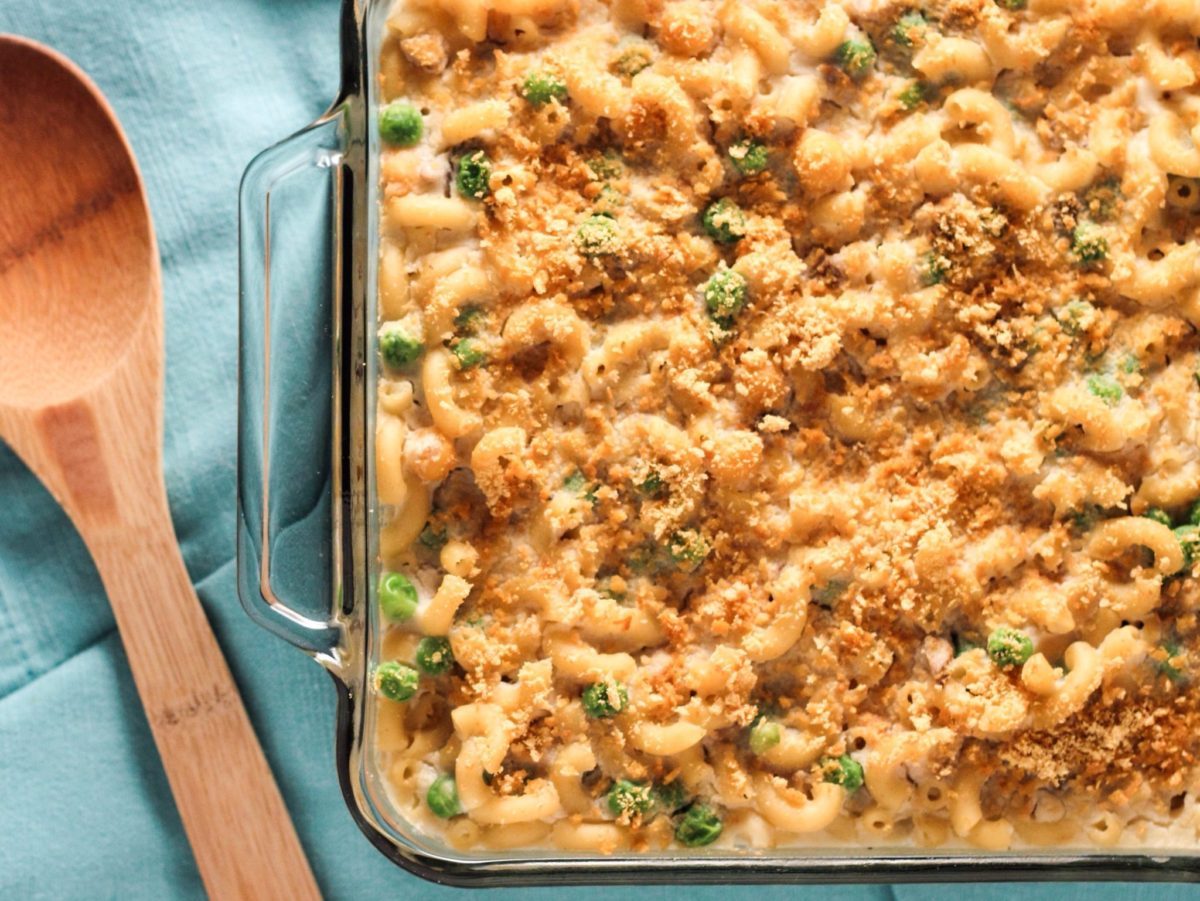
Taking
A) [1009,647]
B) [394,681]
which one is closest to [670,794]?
[394,681]

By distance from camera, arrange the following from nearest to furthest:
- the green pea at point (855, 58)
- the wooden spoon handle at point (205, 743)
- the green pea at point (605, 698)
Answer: the green pea at point (605, 698)
the green pea at point (855, 58)
the wooden spoon handle at point (205, 743)

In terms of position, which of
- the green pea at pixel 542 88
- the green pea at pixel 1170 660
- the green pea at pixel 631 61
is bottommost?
the green pea at pixel 1170 660

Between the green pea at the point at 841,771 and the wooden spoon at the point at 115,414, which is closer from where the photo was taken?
the green pea at the point at 841,771

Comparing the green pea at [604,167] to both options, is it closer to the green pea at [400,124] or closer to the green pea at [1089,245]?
the green pea at [400,124]

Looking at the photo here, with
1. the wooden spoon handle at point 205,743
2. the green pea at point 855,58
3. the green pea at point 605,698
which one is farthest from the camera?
the wooden spoon handle at point 205,743

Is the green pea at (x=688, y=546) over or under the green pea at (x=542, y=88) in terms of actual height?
under

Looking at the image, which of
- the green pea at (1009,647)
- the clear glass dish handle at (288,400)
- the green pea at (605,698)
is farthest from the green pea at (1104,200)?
the clear glass dish handle at (288,400)

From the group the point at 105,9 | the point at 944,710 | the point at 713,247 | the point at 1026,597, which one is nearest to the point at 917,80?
the point at 713,247
